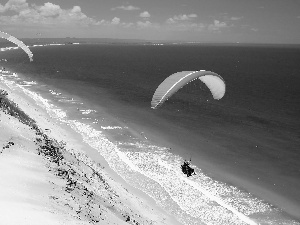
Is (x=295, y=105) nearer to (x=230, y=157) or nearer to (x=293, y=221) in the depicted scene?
(x=230, y=157)

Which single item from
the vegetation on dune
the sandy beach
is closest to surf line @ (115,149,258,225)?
the sandy beach

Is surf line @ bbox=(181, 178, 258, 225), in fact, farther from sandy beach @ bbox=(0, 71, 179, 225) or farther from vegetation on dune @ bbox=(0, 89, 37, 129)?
vegetation on dune @ bbox=(0, 89, 37, 129)

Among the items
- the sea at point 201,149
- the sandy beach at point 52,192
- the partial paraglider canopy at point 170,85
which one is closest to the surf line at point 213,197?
the sea at point 201,149

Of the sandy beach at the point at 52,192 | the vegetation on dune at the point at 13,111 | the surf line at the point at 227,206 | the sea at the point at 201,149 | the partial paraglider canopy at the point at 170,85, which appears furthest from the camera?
the vegetation on dune at the point at 13,111

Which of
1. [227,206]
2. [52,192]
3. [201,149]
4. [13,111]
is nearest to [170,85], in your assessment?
[52,192]

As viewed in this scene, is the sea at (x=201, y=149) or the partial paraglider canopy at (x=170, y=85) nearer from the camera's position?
the partial paraglider canopy at (x=170, y=85)

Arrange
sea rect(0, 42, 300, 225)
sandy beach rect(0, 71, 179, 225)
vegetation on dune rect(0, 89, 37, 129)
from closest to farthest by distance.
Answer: sandy beach rect(0, 71, 179, 225), sea rect(0, 42, 300, 225), vegetation on dune rect(0, 89, 37, 129)

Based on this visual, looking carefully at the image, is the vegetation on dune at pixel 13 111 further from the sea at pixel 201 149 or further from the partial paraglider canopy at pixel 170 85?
the partial paraglider canopy at pixel 170 85

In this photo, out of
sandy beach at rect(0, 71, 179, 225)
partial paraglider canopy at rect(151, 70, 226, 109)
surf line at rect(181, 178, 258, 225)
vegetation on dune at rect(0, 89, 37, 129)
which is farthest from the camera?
vegetation on dune at rect(0, 89, 37, 129)
